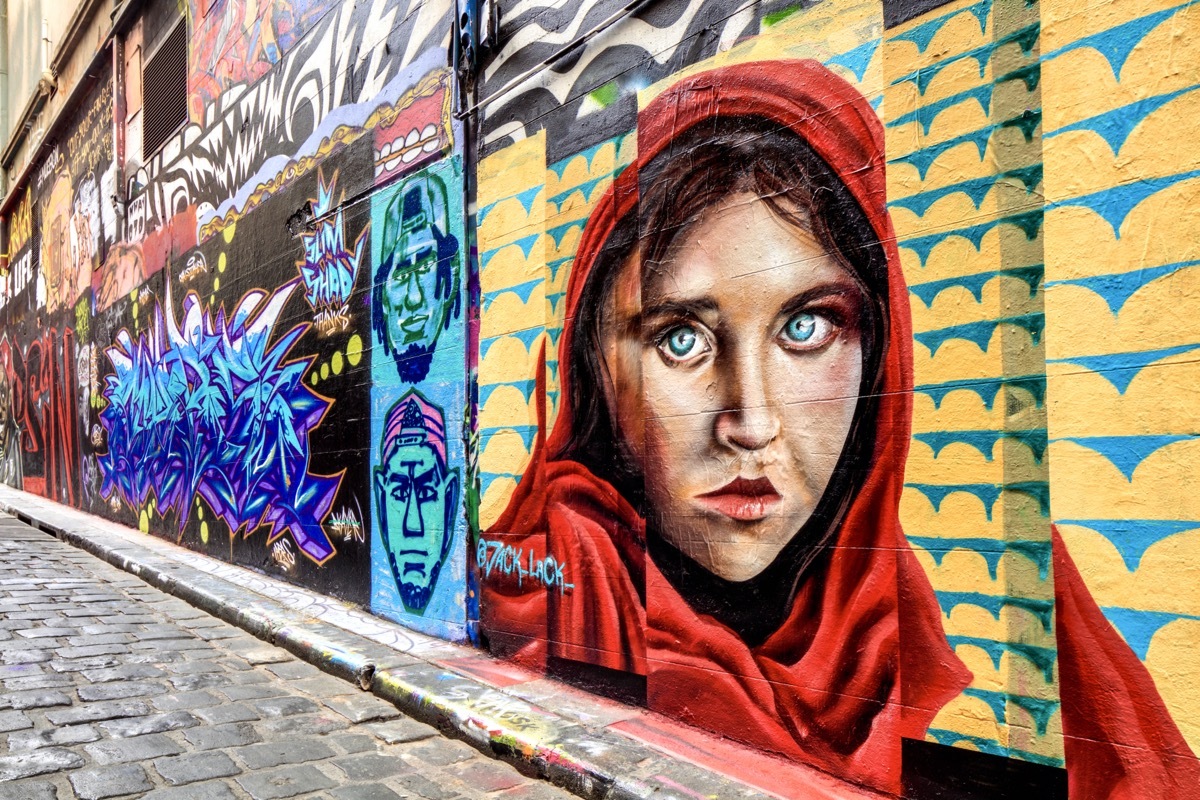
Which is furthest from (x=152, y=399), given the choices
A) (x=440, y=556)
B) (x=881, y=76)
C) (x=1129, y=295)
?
(x=1129, y=295)

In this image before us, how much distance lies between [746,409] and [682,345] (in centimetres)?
48

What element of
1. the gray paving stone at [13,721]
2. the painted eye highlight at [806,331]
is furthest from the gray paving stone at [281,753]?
the painted eye highlight at [806,331]

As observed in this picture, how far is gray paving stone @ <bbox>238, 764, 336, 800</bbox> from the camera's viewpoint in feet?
11.0

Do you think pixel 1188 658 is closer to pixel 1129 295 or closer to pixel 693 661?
pixel 1129 295

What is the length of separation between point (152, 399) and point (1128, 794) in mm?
11316

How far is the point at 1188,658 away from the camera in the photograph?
8.04 ft

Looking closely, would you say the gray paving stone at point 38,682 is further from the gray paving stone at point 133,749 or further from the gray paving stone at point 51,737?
the gray paving stone at point 133,749

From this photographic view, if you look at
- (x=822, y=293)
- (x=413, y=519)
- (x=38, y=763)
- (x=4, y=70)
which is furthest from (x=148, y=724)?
(x=4, y=70)

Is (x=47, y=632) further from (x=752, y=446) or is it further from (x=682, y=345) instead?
(x=752, y=446)

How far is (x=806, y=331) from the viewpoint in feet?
11.7

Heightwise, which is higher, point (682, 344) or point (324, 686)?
point (682, 344)

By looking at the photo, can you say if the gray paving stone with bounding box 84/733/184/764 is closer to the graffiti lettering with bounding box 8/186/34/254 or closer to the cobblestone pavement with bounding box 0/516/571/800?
the cobblestone pavement with bounding box 0/516/571/800

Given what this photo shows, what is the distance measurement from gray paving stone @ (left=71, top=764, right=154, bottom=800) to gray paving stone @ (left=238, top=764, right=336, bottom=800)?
37cm
